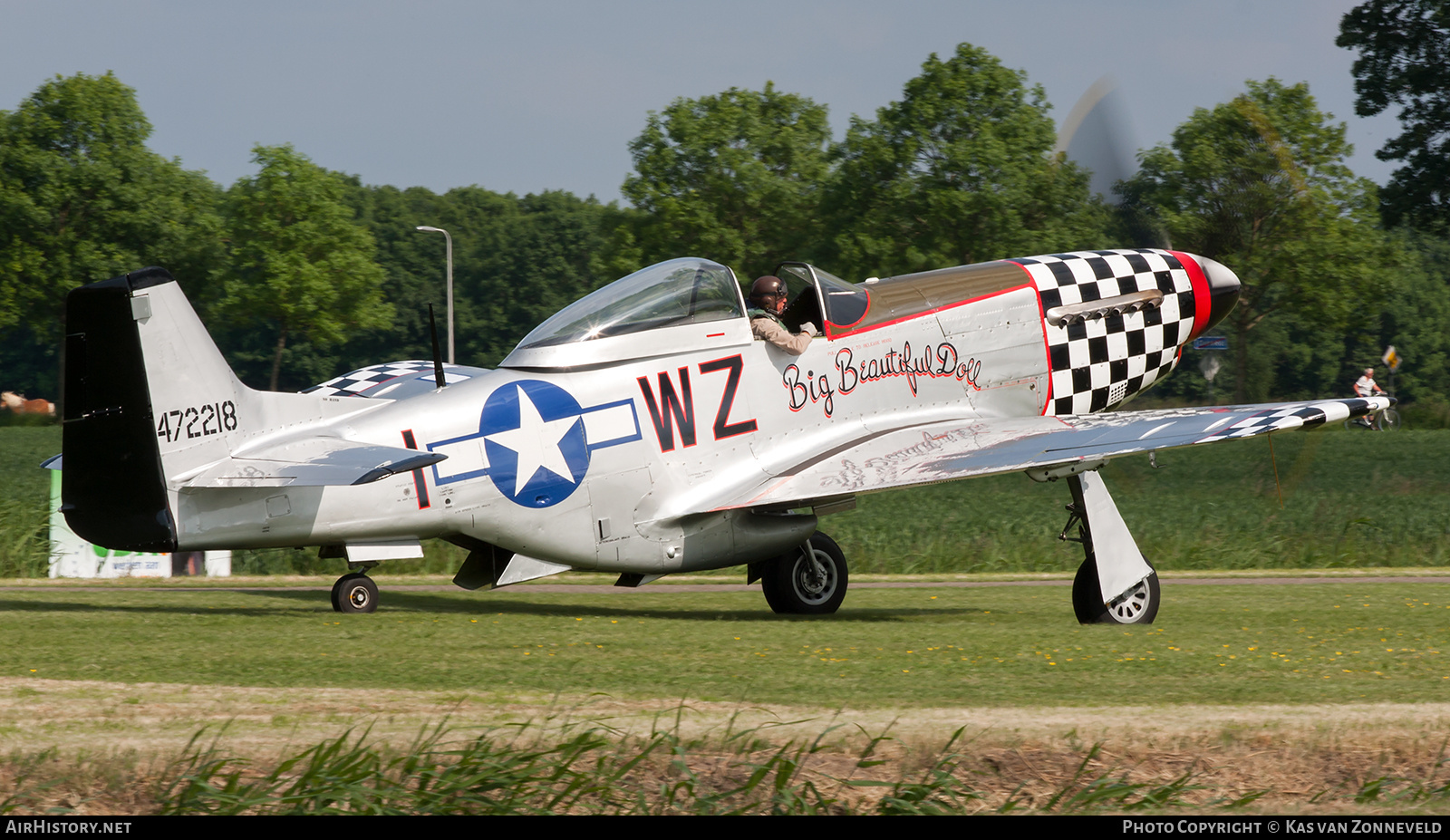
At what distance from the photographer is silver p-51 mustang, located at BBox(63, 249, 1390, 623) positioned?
10.1 metres

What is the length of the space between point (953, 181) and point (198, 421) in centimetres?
5558

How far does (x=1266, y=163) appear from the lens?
21.2 metres

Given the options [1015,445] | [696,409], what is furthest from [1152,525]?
[696,409]

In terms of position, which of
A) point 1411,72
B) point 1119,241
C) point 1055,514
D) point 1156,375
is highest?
point 1411,72

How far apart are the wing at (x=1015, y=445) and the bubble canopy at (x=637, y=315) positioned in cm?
145

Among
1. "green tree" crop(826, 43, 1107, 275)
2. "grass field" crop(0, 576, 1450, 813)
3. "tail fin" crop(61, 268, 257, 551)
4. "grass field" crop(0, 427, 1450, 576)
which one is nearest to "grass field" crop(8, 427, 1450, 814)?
"grass field" crop(0, 576, 1450, 813)

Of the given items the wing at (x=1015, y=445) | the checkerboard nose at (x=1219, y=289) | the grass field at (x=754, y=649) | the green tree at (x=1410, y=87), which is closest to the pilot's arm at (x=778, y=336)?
the wing at (x=1015, y=445)

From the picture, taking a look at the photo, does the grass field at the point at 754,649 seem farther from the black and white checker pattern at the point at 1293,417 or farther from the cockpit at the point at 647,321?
the cockpit at the point at 647,321

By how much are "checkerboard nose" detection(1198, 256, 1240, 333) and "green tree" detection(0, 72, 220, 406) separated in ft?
206

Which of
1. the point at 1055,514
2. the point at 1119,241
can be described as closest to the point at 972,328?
the point at 1119,241

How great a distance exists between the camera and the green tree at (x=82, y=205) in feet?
219

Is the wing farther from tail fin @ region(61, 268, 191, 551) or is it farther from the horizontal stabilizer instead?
tail fin @ region(61, 268, 191, 551)
